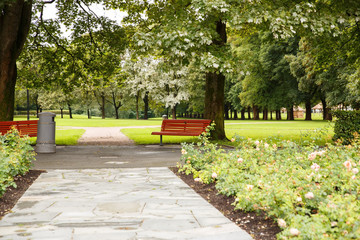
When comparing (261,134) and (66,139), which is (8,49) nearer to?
(66,139)

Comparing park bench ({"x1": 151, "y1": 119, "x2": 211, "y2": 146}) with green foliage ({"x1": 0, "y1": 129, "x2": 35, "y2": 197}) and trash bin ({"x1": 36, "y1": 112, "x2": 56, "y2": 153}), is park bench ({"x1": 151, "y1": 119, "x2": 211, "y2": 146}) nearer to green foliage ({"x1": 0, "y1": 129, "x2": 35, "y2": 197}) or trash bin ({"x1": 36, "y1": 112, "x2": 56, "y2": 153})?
trash bin ({"x1": 36, "y1": 112, "x2": 56, "y2": 153})

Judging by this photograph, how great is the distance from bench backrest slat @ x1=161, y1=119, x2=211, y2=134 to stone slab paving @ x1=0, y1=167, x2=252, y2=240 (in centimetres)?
685

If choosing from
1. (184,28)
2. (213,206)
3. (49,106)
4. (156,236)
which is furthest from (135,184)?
(49,106)

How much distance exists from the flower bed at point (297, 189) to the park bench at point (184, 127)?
19.9 ft

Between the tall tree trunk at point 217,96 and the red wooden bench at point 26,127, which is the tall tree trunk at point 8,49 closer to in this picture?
the red wooden bench at point 26,127

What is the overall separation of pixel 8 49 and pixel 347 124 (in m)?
11.3

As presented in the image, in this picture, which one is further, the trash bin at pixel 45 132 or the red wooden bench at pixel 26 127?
the red wooden bench at pixel 26 127

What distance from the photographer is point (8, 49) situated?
489 inches

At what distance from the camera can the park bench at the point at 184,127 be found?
45.5 feet

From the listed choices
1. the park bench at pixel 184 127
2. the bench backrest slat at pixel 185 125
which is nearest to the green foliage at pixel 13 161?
the park bench at pixel 184 127

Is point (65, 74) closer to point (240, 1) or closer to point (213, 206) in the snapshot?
point (240, 1)

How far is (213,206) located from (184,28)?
20.7 feet

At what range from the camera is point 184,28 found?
10.3 m

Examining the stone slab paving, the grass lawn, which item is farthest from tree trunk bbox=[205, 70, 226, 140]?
the stone slab paving
